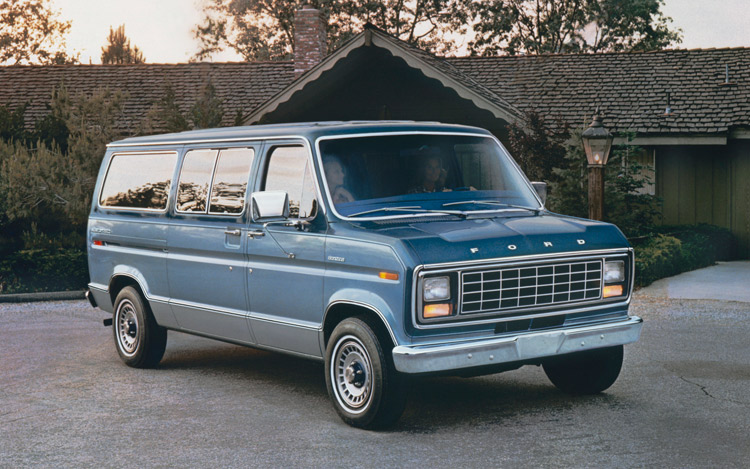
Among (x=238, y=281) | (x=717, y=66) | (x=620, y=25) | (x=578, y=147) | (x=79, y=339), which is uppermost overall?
(x=620, y=25)

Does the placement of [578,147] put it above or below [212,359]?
above

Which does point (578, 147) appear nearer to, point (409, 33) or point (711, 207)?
point (711, 207)

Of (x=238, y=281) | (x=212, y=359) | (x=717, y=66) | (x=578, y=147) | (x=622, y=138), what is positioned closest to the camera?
(x=238, y=281)

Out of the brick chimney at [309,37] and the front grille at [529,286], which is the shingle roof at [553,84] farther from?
the front grille at [529,286]

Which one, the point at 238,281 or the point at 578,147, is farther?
the point at 578,147

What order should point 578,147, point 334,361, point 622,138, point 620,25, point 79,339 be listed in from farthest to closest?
1. point 620,25
2. point 622,138
3. point 578,147
4. point 79,339
5. point 334,361

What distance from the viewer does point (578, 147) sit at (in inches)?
765

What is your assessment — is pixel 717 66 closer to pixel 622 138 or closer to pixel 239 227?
pixel 622 138

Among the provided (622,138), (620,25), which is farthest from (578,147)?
(620,25)

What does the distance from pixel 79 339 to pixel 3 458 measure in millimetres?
5187

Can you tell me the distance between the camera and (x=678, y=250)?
735 inches

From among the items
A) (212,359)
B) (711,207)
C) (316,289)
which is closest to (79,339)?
(212,359)

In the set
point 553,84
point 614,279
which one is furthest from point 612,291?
point 553,84

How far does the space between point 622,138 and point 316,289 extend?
1687cm
